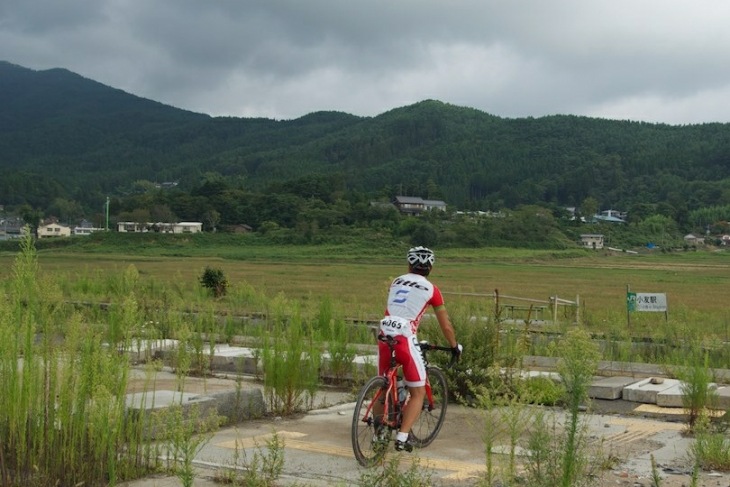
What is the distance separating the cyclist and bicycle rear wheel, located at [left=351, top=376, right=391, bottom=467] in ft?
0.57

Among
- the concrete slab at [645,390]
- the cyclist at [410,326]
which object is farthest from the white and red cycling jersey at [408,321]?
the concrete slab at [645,390]

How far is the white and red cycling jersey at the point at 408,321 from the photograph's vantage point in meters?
7.06

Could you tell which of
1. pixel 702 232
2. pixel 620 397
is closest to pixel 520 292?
pixel 620 397

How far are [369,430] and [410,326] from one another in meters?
0.89

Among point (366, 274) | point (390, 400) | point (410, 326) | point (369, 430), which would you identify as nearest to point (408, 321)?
point (410, 326)

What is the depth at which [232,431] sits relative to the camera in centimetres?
793

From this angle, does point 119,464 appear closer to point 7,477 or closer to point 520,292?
point 7,477

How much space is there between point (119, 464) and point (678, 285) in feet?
143

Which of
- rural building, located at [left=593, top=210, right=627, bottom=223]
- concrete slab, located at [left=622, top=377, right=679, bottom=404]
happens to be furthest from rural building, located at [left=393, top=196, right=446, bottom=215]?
Answer: concrete slab, located at [left=622, top=377, right=679, bottom=404]

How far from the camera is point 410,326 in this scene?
710 cm

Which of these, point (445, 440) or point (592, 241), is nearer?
point (445, 440)

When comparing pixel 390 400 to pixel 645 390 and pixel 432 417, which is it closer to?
pixel 432 417

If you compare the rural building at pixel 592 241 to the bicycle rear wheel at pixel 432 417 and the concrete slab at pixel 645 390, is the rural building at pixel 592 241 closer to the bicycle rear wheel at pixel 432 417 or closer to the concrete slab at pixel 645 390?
the concrete slab at pixel 645 390

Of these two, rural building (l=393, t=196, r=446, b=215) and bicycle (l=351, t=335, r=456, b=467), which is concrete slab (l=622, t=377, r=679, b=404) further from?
rural building (l=393, t=196, r=446, b=215)
